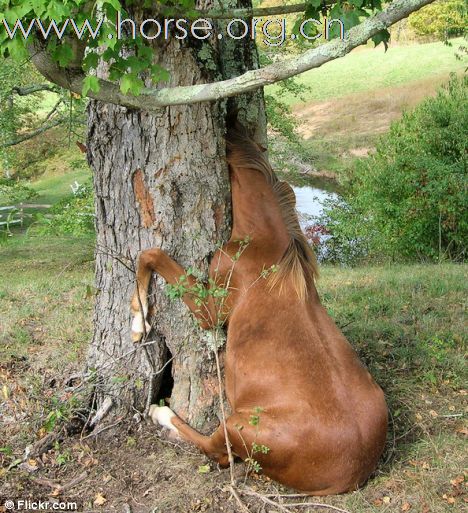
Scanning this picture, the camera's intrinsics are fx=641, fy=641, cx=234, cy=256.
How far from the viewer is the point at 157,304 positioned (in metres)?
3.91

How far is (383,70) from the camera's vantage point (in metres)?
35.9

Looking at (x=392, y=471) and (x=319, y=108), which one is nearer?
(x=392, y=471)

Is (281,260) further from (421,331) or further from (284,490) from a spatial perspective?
(421,331)

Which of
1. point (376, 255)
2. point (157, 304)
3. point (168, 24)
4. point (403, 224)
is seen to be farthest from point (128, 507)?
point (376, 255)

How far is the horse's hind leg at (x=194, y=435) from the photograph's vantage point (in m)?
3.58

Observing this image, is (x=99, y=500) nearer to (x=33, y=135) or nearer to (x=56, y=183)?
(x=33, y=135)

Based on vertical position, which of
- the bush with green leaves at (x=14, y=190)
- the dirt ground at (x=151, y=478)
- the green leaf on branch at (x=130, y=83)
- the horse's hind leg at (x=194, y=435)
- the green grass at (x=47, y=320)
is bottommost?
the dirt ground at (x=151, y=478)

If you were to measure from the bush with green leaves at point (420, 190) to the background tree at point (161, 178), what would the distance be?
26.4 ft

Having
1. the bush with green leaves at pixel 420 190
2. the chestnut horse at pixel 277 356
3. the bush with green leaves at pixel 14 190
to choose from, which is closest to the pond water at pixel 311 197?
the bush with green leaves at pixel 420 190

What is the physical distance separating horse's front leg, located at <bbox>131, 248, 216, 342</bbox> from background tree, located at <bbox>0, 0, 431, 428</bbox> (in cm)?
7

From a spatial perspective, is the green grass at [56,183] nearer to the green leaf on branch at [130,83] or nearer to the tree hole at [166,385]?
the tree hole at [166,385]

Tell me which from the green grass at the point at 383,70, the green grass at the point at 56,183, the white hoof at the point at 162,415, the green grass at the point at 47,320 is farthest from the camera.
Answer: the green grass at the point at 383,70

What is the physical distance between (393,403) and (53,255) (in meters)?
15.1

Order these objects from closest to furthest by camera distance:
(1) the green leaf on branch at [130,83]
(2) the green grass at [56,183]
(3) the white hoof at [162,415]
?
(1) the green leaf on branch at [130,83], (3) the white hoof at [162,415], (2) the green grass at [56,183]
